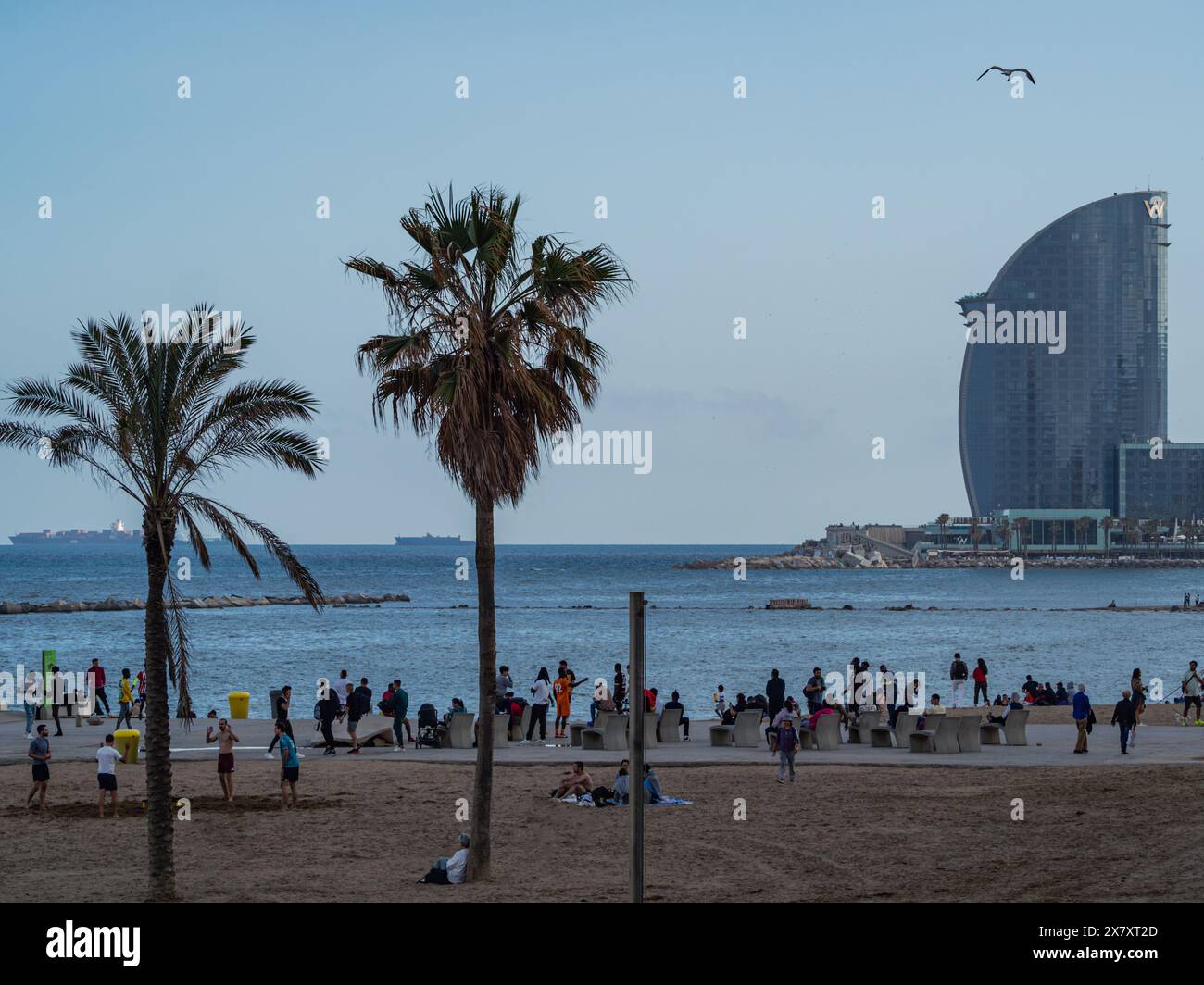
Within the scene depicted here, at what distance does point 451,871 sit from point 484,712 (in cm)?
193

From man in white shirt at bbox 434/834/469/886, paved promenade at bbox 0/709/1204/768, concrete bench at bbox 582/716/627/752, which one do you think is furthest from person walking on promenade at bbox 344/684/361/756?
man in white shirt at bbox 434/834/469/886

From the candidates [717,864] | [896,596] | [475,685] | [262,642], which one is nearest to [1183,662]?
[475,685]

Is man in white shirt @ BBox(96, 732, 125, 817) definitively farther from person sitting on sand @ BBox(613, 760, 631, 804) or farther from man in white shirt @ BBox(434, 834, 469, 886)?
person sitting on sand @ BBox(613, 760, 631, 804)

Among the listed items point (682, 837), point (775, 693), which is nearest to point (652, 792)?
point (682, 837)

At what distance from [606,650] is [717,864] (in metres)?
69.1

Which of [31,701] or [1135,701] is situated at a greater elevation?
[1135,701]

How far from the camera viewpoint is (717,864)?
661 inches

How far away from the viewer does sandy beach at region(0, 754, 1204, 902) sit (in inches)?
601

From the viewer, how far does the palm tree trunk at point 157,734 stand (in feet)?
49.6

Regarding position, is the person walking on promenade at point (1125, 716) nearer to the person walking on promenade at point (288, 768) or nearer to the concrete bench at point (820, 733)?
the concrete bench at point (820, 733)

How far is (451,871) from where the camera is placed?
16.0m

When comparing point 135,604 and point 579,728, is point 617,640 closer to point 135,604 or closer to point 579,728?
point 135,604

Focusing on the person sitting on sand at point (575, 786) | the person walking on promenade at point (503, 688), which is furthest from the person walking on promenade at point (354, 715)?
the person sitting on sand at point (575, 786)

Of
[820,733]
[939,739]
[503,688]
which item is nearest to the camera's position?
[939,739]
